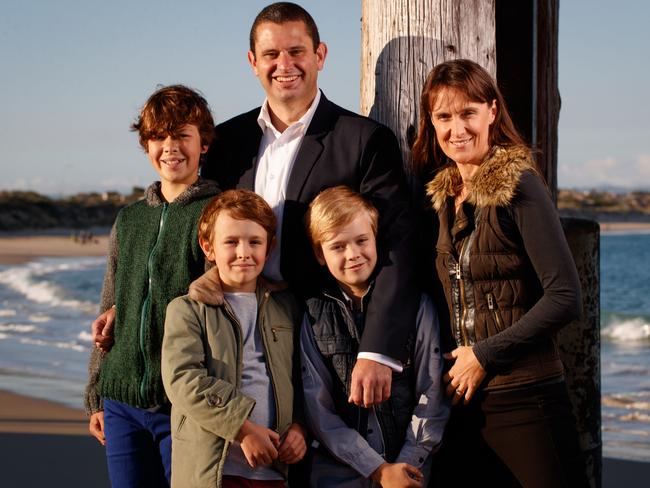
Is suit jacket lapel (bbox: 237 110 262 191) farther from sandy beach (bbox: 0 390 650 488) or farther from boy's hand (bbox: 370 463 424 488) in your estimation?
sandy beach (bbox: 0 390 650 488)

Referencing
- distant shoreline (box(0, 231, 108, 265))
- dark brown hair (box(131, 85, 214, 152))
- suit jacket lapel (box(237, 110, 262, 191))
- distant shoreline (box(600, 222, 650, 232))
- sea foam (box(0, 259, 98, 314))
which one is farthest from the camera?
distant shoreline (box(600, 222, 650, 232))

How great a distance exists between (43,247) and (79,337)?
2705 centimetres

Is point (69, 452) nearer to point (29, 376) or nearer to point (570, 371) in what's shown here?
point (29, 376)

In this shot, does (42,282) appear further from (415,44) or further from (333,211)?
(333,211)

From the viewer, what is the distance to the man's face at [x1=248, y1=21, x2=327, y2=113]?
320cm

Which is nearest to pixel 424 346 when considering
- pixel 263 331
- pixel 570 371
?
pixel 263 331

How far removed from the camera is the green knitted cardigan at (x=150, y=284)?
3.14 meters

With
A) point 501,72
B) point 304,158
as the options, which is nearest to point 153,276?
point 304,158

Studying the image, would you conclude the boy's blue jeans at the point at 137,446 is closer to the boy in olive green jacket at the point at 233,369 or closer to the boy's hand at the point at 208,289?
the boy in olive green jacket at the point at 233,369

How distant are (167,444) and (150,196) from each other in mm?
897

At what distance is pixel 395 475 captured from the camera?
9.72 ft

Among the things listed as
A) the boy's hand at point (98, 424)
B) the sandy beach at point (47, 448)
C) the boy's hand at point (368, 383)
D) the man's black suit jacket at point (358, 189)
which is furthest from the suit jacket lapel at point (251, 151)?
the sandy beach at point (47, 448)

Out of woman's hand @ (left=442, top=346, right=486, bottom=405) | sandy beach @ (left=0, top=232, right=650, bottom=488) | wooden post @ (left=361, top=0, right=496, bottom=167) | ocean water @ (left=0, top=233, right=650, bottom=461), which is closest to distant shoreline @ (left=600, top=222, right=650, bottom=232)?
ocean water @ (left=0, top=233, right=650, bottom=461)

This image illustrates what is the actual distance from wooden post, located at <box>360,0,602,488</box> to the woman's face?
1.40ft
